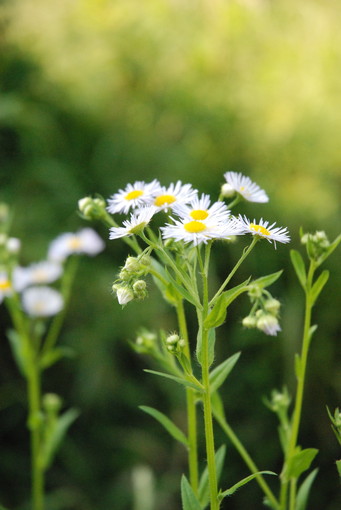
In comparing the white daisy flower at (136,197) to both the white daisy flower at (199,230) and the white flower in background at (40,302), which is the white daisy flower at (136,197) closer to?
the white daisy flower at (199,230)

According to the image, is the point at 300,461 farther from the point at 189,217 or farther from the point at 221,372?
the point at 189,217

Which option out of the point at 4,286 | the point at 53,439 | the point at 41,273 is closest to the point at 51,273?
the point at 41,273

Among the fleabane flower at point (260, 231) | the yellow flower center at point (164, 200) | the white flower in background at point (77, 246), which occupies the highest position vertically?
the white flower in background at point (77, 246)

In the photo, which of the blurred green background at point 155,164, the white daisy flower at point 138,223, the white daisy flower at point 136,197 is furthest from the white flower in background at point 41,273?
the white daisy flower at point 138,223

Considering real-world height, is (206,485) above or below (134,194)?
below

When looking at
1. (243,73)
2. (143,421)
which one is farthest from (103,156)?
(143,421)

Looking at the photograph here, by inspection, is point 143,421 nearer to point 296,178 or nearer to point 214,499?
point 296,178
